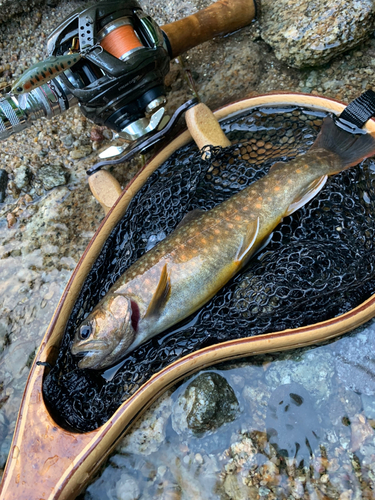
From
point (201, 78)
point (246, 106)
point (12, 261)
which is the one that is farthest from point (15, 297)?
point (201, 78)

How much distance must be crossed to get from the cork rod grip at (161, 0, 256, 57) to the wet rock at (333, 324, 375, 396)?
2448 millimetres

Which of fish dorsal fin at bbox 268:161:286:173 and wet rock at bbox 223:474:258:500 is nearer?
wet rock at bbox 223:474:258:500

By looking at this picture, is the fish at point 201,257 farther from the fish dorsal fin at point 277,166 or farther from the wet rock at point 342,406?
the wet rock at point 342,406

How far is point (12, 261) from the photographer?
3174mm

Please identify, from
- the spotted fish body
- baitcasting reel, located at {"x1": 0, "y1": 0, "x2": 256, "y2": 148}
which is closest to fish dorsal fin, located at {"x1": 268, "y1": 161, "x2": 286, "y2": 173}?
baitcasting reel, located at {"x1": 0, "y1": 0, "x2": 256, "y2": 148}

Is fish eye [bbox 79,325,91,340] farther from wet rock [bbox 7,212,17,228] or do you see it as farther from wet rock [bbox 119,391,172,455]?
wet rock [bbox 7,212,17,228]

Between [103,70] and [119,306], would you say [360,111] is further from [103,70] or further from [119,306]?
[119,306]

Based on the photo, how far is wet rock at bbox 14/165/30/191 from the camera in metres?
3.53

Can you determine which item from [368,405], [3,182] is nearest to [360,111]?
[368,405]

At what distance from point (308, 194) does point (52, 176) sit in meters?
2.31

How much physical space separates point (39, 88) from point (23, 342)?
1.79m

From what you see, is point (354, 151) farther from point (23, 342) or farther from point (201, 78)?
point (23, 342)

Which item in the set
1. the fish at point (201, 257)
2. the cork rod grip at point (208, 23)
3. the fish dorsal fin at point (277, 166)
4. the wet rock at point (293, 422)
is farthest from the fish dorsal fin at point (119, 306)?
the cork rod grip at point (208, 23)

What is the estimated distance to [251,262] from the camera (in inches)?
99.6
